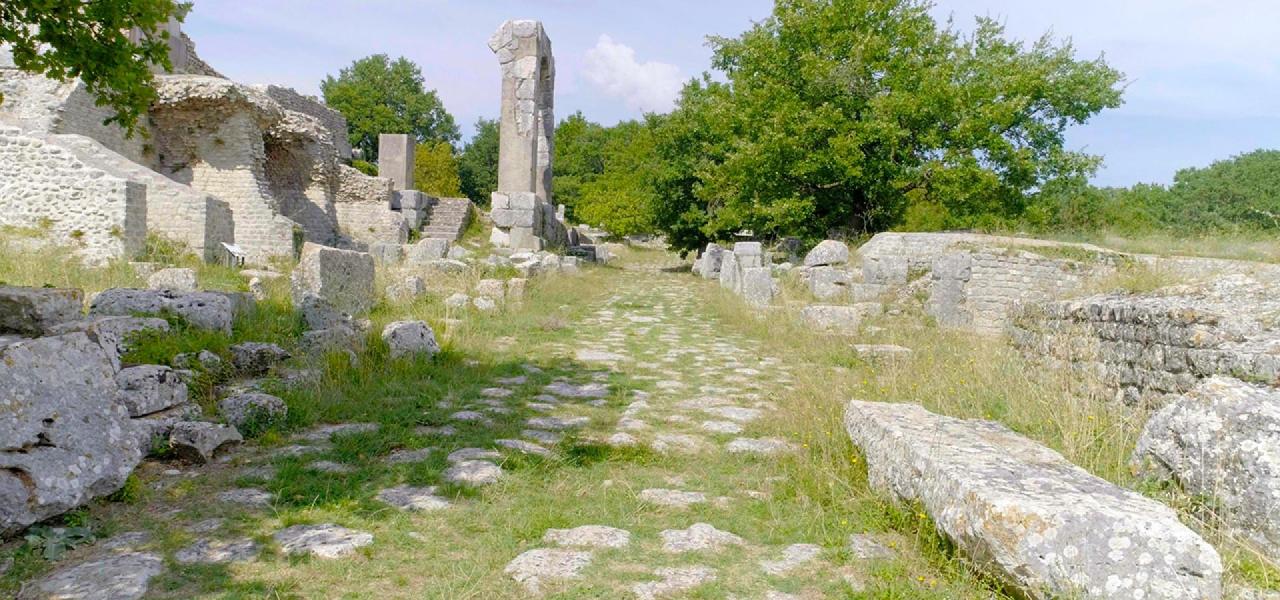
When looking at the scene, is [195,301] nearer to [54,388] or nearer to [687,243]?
[54,388]

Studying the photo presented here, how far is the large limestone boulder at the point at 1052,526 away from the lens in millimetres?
2559

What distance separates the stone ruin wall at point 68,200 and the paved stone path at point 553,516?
8640 millimetres

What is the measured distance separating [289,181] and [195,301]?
1418cm

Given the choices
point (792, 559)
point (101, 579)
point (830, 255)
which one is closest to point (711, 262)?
point (830, 255)

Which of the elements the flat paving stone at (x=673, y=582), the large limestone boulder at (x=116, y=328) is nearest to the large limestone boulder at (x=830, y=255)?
the large limestone boulder at (x=116, y=328)

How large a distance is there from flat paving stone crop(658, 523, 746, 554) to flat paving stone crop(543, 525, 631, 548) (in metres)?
0.19

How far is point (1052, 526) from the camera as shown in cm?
272

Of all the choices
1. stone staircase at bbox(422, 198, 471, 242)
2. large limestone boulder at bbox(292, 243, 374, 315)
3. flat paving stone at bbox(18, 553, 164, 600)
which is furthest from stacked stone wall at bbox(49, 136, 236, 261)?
flat paving stone at bbox(18, 553, 164, 600)

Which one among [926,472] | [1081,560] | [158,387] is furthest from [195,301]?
[1081,560]

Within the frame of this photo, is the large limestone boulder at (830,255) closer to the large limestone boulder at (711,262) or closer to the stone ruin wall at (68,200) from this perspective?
the large limestone boulder at (711,262)

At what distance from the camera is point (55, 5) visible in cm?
492

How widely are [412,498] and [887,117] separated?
54.5 feet

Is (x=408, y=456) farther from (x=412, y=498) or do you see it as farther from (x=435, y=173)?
(x=435, y=173)

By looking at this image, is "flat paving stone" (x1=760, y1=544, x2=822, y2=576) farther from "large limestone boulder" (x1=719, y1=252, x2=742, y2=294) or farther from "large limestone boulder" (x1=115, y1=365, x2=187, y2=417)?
"large limestone boulder" (x1=719, y1=252, x2=742, y2=294)
